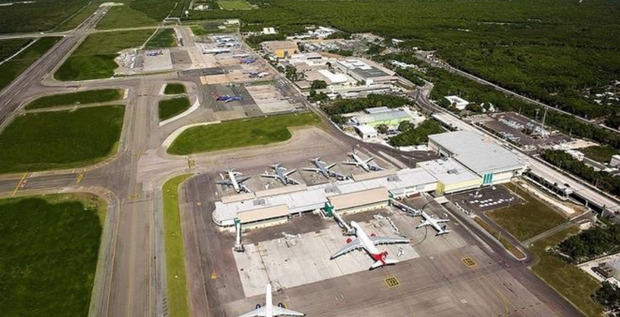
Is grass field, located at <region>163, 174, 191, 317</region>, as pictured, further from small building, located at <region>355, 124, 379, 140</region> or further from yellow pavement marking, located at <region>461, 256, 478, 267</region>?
small building, located at <region>355, 124, 379, 140</region>

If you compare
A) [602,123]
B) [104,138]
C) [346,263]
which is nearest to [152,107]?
[104,138]

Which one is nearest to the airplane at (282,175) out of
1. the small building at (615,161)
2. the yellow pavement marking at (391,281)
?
the yellow pavement marking at (391,281)

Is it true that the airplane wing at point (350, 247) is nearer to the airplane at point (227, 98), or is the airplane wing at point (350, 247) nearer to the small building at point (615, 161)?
the small building at point (615, 161)

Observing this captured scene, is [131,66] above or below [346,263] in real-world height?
above

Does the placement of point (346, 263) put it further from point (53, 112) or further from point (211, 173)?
point (53, 112)

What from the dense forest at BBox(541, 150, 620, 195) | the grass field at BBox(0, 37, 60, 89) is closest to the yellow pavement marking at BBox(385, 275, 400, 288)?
the dense forest at BBox(541, 150, 620, 195)

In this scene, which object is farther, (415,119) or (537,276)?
(415,119)

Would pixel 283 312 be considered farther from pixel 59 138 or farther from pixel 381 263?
pixel 59 138
